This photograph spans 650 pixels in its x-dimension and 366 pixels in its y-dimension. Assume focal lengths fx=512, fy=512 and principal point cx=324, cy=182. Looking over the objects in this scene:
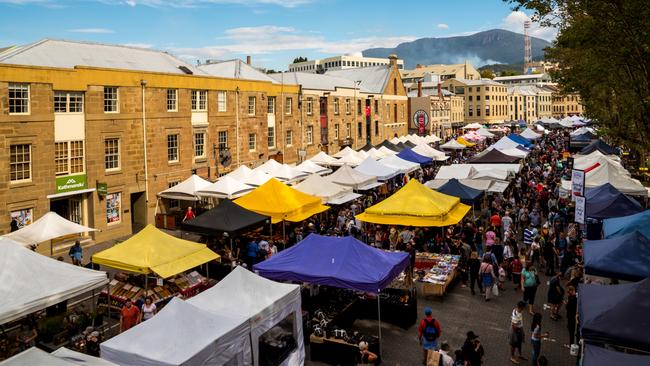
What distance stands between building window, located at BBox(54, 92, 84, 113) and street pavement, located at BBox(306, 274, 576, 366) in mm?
16454

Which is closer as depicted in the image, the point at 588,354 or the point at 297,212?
the point at 588,354

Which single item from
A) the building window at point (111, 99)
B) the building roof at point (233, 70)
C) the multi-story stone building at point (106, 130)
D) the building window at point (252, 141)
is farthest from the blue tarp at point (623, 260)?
the building roof at point (233, 70)

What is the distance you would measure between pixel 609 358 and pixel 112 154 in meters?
22.5

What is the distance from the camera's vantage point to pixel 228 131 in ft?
105

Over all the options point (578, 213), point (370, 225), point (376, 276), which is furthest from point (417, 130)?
point (376, 276)

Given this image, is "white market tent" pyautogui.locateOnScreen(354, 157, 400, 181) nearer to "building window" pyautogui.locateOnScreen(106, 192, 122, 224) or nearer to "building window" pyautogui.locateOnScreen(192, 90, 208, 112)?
"building window" pyautogui.locateOnScreen(192, 90, 208, 112)

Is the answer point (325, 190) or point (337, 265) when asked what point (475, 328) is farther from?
point (325, 190)

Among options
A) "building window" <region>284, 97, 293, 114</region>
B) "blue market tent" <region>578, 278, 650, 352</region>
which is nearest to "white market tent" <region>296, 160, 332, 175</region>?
"building window" <region>284, 97, 293, 114</region>

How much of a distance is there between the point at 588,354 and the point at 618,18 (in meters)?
10.3

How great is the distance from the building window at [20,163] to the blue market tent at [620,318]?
20505 millimetres

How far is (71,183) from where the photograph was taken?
73.7 feet

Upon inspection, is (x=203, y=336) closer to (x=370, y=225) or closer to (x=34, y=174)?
(x=370, y=225)

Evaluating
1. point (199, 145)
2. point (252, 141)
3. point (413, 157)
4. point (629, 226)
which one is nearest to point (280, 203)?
point (199, 145)

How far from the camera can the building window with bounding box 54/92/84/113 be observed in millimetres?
22047
